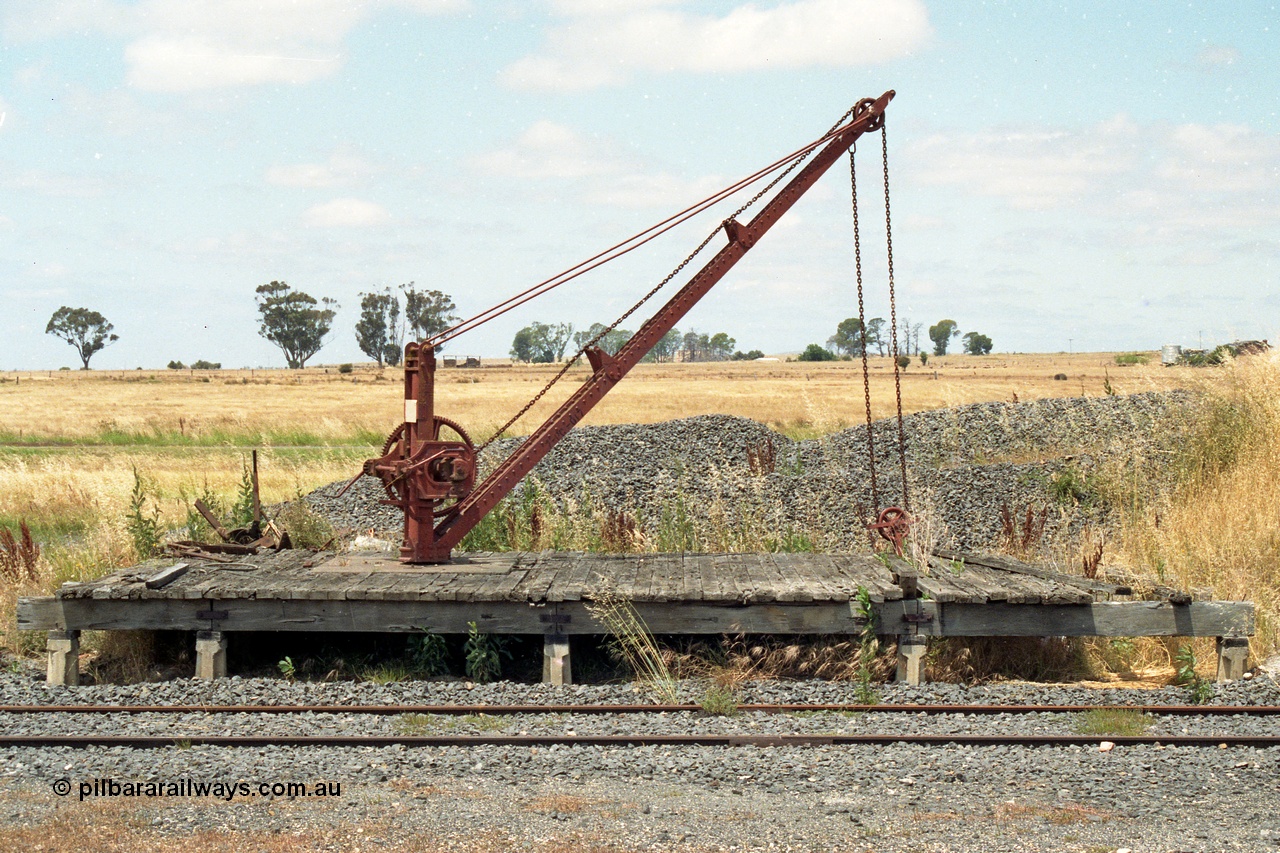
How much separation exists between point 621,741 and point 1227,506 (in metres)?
7.29

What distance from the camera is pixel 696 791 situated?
6020 mm

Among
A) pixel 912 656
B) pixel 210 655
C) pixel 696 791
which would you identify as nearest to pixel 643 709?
pixel 696 791

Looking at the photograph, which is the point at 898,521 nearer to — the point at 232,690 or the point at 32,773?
the point at 232,690

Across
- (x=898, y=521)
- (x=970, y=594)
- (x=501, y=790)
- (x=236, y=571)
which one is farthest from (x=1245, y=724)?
(x=236, y=571)

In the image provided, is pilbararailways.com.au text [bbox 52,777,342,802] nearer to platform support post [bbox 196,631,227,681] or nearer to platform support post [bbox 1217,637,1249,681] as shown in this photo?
platform support post [bbox 196,631,227,681]

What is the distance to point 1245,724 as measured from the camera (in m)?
7.30

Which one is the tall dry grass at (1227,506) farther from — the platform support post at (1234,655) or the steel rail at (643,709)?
the steel rail at (643,709)

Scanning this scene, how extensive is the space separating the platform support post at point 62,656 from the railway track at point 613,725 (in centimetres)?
81

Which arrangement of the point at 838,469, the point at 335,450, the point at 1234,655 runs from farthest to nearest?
the point at 335,450
the point at 838,469
the point at 1234,655

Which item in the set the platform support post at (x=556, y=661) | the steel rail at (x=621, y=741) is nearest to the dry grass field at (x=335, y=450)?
the steel rail at (x=621, y=741)

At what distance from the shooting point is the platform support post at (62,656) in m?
8.51

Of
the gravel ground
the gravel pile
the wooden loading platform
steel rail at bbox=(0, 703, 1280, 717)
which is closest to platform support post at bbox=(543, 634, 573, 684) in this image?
the wooden loading platform

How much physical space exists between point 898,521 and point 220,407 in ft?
130

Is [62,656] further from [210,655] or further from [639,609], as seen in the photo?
[639,609]
